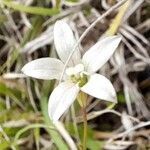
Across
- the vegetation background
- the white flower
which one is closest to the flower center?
the white flower

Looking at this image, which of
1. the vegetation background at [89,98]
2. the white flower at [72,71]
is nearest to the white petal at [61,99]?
the white flower at [72,71]

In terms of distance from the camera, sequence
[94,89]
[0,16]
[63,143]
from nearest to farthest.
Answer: [94,89] → [63,143] → [0,16]

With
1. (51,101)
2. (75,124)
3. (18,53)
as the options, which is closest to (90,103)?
(75,124)

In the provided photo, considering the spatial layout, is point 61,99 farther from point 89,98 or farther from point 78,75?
point 89,98

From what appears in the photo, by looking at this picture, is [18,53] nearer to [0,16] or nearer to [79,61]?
[0,16]

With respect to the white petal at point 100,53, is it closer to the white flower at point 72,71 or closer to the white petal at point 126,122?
the white flower at point 72,71

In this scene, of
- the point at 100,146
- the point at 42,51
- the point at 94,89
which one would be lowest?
the point at 100,146

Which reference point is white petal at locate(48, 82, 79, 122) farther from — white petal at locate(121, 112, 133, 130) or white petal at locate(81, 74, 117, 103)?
white petal at locate(121, 112, 133, 130)
